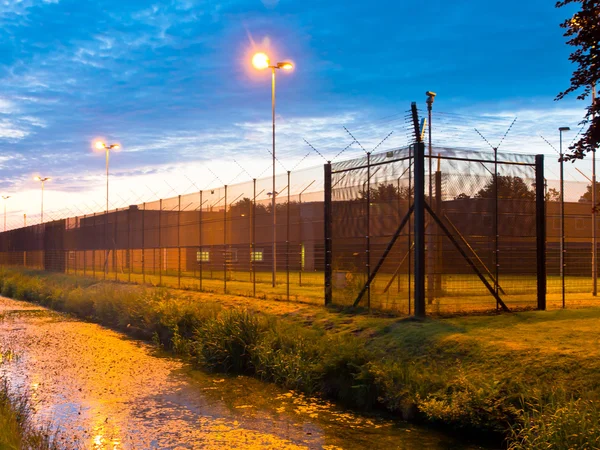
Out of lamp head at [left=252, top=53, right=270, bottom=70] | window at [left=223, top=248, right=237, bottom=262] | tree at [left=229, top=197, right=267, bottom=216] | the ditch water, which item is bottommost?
the ditch water

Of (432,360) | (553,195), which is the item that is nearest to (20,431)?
(432,360)

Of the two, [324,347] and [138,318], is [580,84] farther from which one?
[138,318]

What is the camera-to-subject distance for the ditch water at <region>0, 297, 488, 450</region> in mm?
8453

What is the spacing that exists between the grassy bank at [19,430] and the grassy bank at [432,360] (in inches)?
163

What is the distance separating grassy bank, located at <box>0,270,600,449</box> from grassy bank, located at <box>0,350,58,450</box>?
13.5 feet

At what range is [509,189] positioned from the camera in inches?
595

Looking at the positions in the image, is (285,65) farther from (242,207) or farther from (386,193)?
(386,193)

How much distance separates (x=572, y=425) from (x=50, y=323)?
714 inches

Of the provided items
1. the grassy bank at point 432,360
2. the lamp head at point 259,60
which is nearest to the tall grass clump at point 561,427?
the grassy bank at point 432,360

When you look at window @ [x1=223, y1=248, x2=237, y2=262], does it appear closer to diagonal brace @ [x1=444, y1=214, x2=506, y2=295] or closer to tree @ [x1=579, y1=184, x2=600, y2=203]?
diagonal brace @ [x1=444, y1=214, x2=506, y2=295]

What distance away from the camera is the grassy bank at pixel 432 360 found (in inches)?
313

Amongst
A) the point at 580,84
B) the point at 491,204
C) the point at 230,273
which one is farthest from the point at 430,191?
the point at 230,273

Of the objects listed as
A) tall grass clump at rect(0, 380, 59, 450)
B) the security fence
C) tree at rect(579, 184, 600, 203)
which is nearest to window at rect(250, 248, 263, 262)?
the security fence

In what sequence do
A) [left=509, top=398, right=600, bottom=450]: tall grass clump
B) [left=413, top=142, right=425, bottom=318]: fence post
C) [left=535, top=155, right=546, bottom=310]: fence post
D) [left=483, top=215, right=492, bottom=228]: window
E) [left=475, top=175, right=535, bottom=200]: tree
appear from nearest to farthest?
[left=509, top=398, right=600, bottom=450]: tall grass clump, [left=413, top=142, right=425, bottom=318]: fence post, [left=483, top=215, right=492, bottom=228]: window, [left=475, top=175, right=535, bottom=200]: tree, [left=535, top=155, right=546, bottom=310]: fence post
